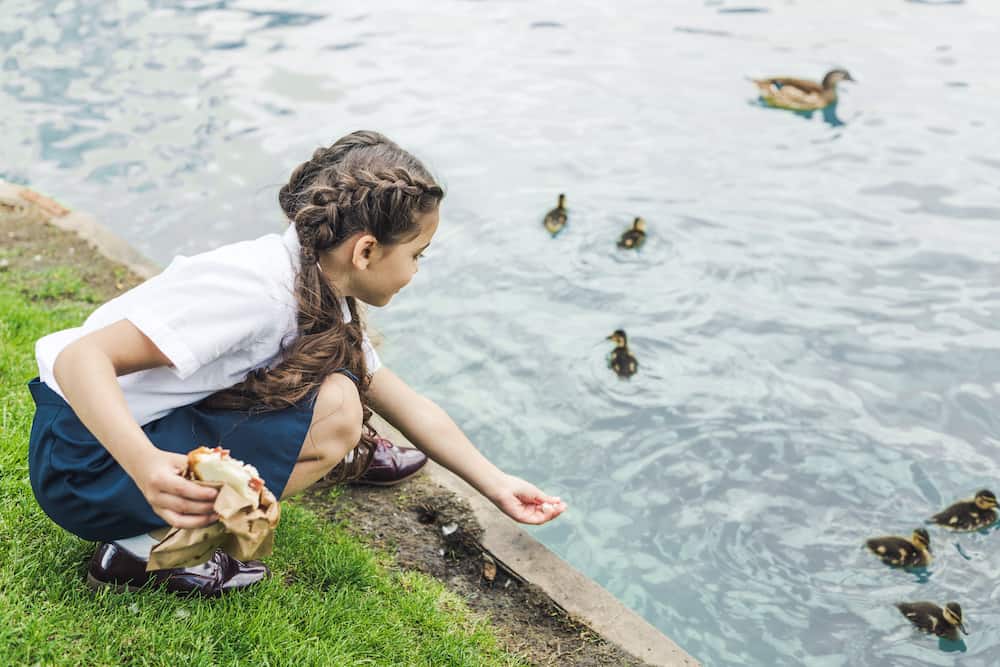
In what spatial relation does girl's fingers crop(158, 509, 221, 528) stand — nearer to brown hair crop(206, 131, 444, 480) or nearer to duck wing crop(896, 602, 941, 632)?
brown hair crop(206, 131, 444, 480)

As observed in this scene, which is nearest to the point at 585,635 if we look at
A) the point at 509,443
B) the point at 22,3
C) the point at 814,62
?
the point at 509,443

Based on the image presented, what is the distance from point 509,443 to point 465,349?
2.97ft

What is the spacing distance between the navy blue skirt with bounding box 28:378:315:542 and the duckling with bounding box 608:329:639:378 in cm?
285

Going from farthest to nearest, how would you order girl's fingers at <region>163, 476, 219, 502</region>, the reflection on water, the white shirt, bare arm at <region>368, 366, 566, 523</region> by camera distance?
the reflection on water → bare arm at <region>368, 366, 566, 523</region> → the white shirt → girl's fingers at <region>163, 476, 219, 502</region>

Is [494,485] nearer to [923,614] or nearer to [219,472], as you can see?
[219,472]

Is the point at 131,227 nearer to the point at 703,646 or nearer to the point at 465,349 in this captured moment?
the point at 465,349

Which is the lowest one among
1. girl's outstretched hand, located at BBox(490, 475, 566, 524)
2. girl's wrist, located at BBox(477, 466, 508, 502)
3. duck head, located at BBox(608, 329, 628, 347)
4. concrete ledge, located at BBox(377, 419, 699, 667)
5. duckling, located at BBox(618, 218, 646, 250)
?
duck head, located at BBox(608, 329, 628, 347)

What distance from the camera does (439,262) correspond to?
661 cm

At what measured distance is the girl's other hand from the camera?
7.63 ft

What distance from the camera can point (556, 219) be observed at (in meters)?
6.72

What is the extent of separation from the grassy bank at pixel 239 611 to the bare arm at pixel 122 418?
1.85ft

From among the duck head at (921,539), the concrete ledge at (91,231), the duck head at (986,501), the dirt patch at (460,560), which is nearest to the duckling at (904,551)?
the duck head at (921,539)

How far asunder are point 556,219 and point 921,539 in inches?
132

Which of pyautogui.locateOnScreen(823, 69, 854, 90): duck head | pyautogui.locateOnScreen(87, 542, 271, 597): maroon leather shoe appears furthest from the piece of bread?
pyautogui.locateOnScreen(823, 69, 854, 90): duck head
